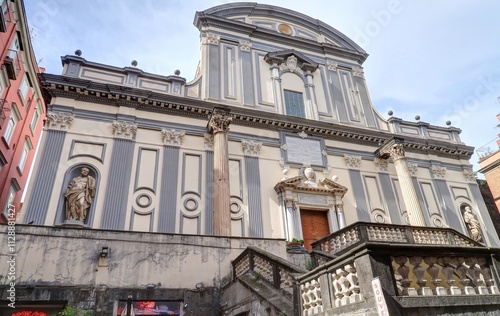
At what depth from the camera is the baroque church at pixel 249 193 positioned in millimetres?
5039

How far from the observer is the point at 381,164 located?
1867 cm

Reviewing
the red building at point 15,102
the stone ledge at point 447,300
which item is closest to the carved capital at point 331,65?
the red building at point 15,102

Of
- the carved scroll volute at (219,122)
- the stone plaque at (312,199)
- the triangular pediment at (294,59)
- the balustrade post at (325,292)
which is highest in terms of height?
the triangular pediment at (294,59)

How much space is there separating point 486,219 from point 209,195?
15.9 m

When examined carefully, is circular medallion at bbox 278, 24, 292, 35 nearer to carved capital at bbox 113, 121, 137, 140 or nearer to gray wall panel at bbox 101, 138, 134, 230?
carved capital at bbox 113, 121, 137, 140

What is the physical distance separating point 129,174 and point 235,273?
7.27 metres

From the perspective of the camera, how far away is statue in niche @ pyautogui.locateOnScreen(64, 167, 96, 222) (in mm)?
12508

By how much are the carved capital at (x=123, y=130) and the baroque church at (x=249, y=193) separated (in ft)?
0.15

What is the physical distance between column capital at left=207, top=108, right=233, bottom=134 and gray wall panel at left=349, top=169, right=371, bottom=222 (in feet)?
23.1

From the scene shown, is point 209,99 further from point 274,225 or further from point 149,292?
point 149,292

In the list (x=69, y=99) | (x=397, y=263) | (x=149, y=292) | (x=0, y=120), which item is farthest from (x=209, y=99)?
(x=397, y=263)

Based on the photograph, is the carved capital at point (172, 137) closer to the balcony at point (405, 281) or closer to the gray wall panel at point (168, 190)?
the gray wall panel at point (168, 190)

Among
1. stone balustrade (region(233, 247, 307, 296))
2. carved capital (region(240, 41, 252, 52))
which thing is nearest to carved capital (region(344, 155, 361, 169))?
carved capital (region(240, 41, 252, 52))

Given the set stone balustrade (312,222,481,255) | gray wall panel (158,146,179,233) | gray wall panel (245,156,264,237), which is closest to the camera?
stone balustrade (312,222,481,255)
